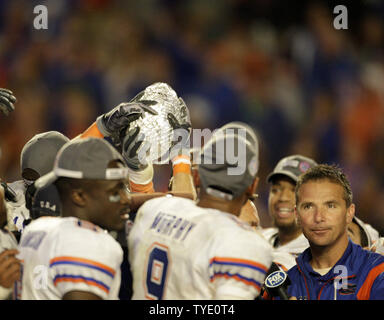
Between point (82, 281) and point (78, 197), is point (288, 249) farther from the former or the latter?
point (82, 281)

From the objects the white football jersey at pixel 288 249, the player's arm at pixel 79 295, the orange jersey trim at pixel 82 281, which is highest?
the orange jersey trim at pixel 82 281

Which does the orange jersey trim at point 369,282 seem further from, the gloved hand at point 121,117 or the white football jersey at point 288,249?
the gloved hand at point 121,117

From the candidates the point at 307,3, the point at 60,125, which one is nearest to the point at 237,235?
the point at 60,125

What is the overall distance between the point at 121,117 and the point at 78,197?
2.84 feet

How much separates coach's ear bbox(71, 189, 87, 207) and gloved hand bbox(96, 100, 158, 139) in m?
0.84

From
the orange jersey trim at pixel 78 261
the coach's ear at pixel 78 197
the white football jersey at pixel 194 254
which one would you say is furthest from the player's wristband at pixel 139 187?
the orange jersey trim at pixel 78 261

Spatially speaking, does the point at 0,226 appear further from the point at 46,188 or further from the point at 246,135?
the point at 246,135

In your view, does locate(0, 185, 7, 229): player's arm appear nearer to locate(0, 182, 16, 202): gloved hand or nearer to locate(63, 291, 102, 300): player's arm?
locate(0, 182, 16, 202): gloved hand

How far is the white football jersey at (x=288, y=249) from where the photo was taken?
13.7 ft

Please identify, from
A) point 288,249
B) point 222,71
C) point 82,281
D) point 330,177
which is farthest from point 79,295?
point 222,71

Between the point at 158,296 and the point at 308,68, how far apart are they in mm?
6017

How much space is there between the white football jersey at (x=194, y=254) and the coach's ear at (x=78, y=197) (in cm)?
30

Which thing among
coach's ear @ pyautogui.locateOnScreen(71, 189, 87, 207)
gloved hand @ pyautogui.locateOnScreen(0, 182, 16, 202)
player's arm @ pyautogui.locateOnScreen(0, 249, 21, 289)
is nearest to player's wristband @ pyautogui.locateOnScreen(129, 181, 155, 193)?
gloved hand @ pyautogui.locateOnScreen(0, 182, 16, 202)

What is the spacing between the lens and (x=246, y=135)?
2957 mm
